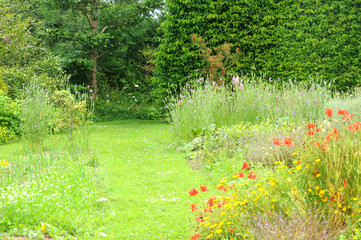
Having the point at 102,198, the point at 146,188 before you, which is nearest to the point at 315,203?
the point at 102,198

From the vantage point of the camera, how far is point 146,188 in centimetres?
493

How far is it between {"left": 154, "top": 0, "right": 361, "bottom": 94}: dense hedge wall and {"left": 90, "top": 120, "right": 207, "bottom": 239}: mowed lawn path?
5276 millimetres

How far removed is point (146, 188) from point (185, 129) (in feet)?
9.77

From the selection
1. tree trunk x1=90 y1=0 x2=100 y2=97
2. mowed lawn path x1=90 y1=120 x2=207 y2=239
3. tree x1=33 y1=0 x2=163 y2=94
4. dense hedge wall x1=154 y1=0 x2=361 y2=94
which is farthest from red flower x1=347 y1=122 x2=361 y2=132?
tree trunk x1=90 y1=0 x2=100 y2=97

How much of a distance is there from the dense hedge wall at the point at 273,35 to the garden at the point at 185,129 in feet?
0.17

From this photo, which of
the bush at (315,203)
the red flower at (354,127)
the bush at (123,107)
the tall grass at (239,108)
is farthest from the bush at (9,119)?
the red flower at (354,127)

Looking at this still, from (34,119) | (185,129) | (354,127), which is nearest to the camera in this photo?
(354,127)

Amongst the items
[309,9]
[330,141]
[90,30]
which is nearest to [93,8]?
[90,30]

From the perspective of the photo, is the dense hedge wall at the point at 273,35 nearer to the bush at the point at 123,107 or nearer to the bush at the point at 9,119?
the bush at the point at 123,107

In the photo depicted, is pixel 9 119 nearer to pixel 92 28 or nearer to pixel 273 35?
pixel 92 28

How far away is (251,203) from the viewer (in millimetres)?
3047

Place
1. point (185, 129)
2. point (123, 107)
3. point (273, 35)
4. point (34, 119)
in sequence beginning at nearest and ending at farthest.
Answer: point (34, 119) → point (185, 129) → point (273, 35) → point (123, 107)

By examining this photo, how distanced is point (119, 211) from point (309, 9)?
1063cm

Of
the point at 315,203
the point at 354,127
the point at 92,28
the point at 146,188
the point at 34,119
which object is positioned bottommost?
the point at 146,188
